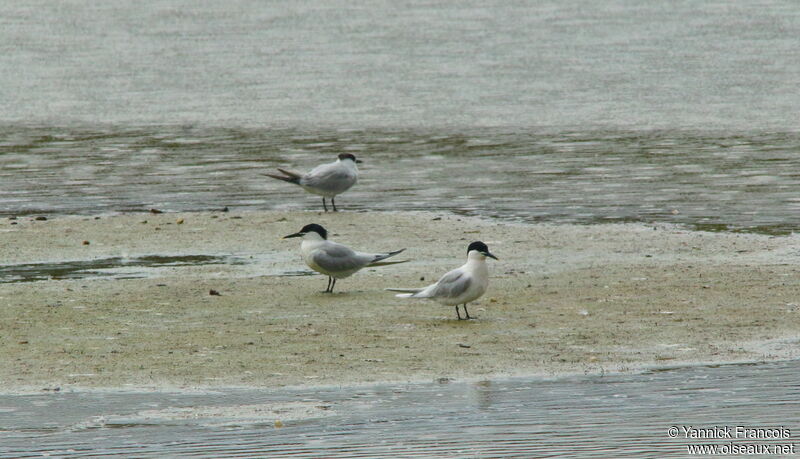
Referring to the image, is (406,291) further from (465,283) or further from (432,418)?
(432,418)

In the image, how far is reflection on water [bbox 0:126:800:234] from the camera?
1733cm

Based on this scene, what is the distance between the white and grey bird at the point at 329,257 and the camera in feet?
39.9

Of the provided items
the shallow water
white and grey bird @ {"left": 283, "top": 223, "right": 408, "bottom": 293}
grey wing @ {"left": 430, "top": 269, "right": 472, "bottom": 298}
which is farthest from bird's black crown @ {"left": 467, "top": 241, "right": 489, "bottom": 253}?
the shallow water

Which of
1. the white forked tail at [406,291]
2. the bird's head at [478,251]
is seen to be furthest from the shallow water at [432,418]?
the white forked tail at [406,291]

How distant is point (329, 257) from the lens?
12.2 meters

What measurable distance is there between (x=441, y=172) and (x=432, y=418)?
1287cm

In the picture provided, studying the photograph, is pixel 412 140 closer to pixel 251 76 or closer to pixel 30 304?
pixel 251 76

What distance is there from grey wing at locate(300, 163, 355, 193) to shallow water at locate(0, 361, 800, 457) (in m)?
8.22

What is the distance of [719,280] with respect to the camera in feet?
40.5

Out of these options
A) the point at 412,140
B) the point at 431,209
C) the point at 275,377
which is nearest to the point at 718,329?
the point at 275,377

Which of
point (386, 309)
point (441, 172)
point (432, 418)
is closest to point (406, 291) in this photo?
point (386, 309)

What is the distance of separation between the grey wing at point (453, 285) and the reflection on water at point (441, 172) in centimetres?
544

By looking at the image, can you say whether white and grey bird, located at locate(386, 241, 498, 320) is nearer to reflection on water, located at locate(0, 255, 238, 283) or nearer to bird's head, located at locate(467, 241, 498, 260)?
bird's head, located at locate(467, 241, 498, 260)

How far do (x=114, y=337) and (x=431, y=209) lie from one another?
7.29 meters
